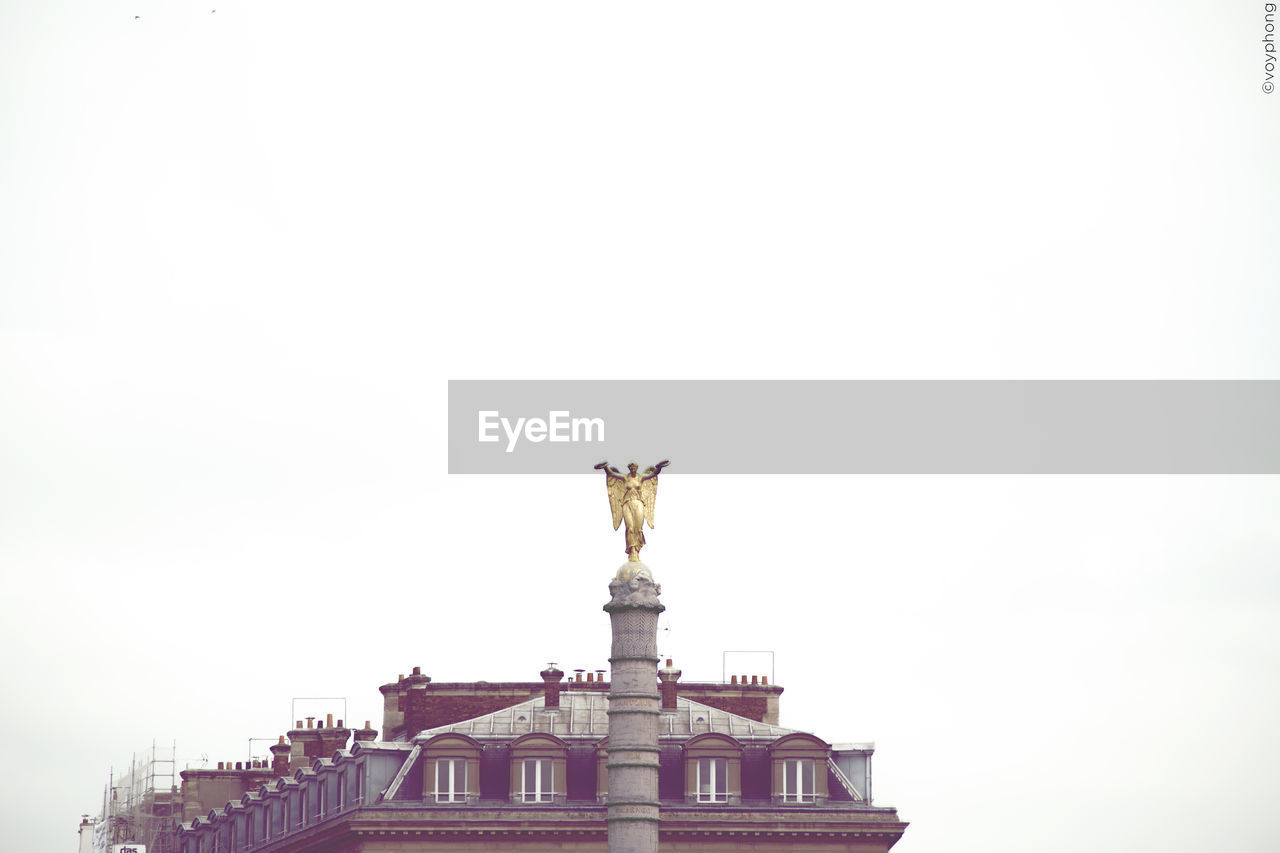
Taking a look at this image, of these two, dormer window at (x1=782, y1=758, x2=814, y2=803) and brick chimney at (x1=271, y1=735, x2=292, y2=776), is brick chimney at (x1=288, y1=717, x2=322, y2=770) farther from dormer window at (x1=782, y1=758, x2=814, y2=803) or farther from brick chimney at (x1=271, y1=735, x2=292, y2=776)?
dormer window at (x1=782, y1=758, x2=814, y2=803)

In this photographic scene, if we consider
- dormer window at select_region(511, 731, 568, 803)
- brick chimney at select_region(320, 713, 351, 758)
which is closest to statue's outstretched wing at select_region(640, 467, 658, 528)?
dormer window at select_region(511, 731, 568, 803)

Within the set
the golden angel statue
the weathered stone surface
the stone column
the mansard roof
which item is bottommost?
the stone column

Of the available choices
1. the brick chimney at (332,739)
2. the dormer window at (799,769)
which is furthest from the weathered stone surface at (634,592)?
the brick chimney at (332,739)

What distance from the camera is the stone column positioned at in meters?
69.7

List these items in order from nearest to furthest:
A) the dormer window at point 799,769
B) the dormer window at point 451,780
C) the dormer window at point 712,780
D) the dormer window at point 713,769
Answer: the dormer window at point 451,780, the dormer window at point 713,769, the dormer window at point 712,780, the dormer window at point 799,769

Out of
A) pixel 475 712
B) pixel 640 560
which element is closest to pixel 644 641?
pixel 640 560

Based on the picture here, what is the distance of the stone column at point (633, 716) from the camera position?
229ft

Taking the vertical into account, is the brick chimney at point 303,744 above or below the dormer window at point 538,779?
above

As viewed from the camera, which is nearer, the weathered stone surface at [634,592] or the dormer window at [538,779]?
the weathered stone surface at [634,592]

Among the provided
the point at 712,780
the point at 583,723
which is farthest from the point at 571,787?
the point at 712,780

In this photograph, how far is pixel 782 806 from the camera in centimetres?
10481

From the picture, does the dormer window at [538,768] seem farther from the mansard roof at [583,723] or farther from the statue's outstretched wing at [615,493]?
the statue's outstretched wing at [615,493]

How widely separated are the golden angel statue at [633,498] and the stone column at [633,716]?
71 centimetres

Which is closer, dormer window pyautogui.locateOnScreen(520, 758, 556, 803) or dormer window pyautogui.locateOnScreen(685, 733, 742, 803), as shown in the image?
dormer window pyautogui.locateOnScreen(520, 758, 556, 803)
